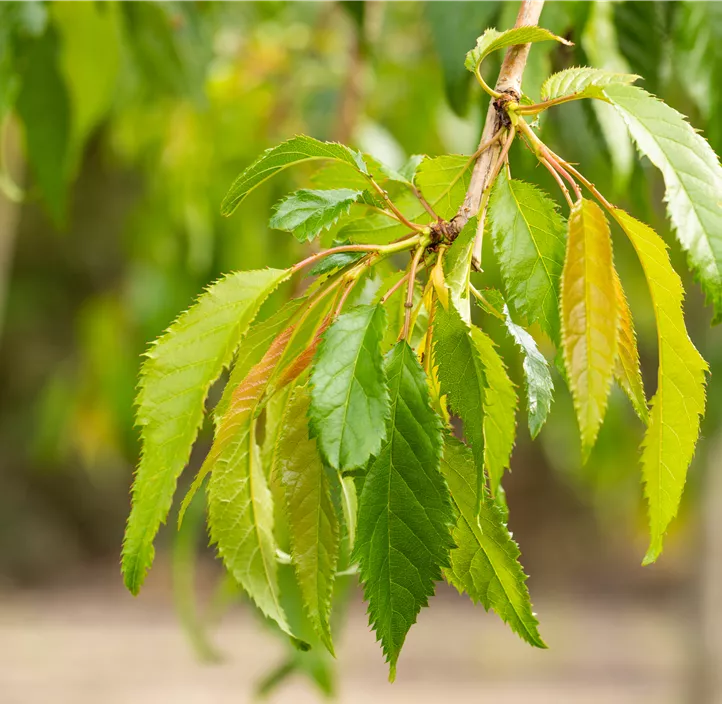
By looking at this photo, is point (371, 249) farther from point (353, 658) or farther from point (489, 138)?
point (353, 658)

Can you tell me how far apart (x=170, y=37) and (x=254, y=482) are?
2.66 ft

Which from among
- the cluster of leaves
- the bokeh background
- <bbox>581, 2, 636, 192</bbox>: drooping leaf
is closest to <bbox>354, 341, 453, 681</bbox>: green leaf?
the cluster of leaves

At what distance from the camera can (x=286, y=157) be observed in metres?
0.47

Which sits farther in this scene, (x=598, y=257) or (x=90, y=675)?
(x=90, y=675)

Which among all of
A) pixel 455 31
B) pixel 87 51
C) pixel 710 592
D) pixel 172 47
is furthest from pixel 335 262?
pixel 710 592

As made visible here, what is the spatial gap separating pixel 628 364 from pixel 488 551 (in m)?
0.11

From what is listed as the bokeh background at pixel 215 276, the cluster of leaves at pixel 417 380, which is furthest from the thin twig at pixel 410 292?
the bokeh background at pixel 215 276

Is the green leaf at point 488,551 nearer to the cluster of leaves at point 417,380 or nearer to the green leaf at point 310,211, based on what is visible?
the cluster of leaves at point 417,380

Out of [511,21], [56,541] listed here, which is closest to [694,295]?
[511,21]

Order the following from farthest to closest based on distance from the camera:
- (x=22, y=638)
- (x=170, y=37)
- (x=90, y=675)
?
(x=22, y=638)
(x=90, y=675)
(x=170, y=37)

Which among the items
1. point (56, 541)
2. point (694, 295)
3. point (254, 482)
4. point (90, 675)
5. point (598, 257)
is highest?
point (598, 257)

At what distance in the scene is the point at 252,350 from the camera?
46 centimetres

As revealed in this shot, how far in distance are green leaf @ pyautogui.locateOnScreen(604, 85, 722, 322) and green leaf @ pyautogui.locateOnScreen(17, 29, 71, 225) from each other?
24.7 inches

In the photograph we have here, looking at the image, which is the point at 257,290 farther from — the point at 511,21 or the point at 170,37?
the point at 170,37
